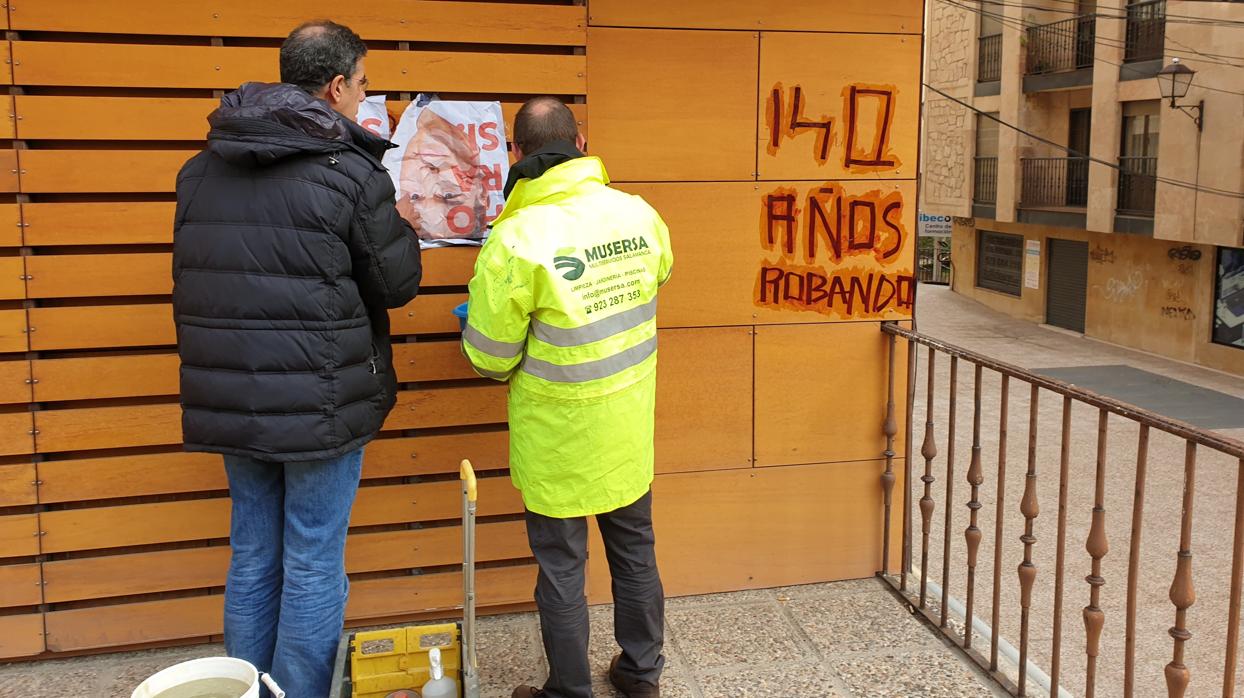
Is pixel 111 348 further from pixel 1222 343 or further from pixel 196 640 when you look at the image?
pixel 1222 343

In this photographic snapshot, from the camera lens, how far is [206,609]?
12.4 feet

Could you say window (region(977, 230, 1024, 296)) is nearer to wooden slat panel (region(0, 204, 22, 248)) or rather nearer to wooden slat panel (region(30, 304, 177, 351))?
wooden slat panel (region(30, 304, 177, 351))

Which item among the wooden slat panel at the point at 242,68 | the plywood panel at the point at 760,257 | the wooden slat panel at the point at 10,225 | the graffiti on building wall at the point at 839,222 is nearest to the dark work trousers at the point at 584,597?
the plywood panel at the point at 760,257

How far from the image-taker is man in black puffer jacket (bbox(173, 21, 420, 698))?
2709 millimetres

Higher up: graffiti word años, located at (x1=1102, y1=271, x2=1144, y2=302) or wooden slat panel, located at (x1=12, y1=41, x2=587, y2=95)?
wooden slat panel, located at (x1=12, y1=41, x2=587, y2=95)

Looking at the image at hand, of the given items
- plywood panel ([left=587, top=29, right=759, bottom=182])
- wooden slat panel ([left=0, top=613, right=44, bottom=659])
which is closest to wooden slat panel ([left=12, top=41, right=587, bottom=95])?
plywood panel ([left=587, top=29, right=759, bottom=182])

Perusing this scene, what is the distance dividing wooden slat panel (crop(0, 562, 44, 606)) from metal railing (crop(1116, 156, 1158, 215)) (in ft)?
62.1

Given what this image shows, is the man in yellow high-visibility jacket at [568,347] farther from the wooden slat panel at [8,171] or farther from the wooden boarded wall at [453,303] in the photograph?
the wooden slat panel at [8,171]

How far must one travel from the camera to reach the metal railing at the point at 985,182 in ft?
79.2

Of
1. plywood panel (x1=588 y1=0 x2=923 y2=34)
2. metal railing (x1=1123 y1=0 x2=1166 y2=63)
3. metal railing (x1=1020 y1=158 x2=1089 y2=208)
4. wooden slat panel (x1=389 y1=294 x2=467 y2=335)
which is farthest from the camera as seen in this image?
metal railing (x1=1020 y1=158 x2=1089 y2=208)

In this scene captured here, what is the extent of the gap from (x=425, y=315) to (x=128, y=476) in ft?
4.05

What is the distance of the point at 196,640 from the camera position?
149 inches

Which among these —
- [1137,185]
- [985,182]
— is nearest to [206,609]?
[1137,185]

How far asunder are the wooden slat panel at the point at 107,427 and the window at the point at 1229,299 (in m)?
17.4
